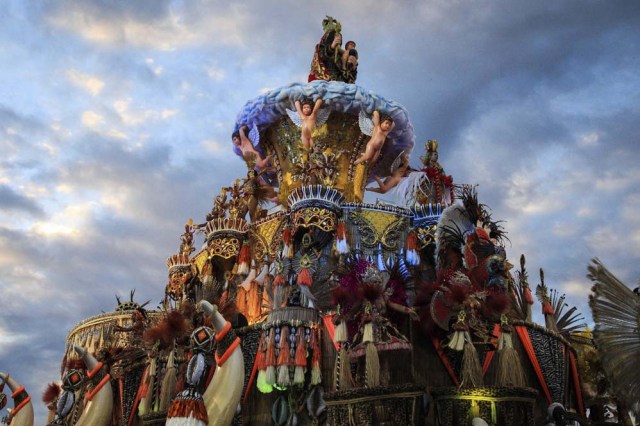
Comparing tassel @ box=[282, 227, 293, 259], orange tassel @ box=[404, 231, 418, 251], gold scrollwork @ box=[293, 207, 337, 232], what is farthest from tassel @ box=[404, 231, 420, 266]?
tassel @ box=[282, 227, 293, 259]

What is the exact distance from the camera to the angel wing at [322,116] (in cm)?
1802

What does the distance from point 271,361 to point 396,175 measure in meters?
10.7

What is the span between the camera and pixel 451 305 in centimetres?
1038

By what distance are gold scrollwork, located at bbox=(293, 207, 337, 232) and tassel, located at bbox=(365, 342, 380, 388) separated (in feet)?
17.8

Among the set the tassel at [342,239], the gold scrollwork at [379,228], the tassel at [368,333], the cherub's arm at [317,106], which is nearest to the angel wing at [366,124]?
the cherub's arm at [317,106]

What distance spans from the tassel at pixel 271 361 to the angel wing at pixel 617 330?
517 cm

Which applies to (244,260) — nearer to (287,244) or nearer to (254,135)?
(287,244)

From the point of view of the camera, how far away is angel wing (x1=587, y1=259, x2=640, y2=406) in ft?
29.2

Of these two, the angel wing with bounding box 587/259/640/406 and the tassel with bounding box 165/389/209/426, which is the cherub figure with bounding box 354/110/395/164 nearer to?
the angel wing with bounding box 587/259/640/406

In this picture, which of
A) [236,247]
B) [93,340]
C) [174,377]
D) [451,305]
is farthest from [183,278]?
[451,305]

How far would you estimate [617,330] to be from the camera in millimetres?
9125

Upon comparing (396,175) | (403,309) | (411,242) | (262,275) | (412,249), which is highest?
(396,175)

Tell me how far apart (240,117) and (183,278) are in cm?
522

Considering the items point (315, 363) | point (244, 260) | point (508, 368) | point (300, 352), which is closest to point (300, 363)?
point (300, 352)
